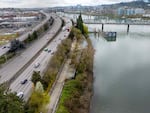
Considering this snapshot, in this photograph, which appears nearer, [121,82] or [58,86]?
[58,86]

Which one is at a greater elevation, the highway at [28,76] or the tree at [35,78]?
the tree at [35,78]

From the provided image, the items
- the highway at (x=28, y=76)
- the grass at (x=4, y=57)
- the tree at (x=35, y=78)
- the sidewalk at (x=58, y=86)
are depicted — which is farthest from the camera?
the grass at (x=4, y=57)

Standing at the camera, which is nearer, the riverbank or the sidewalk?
the sidewalk

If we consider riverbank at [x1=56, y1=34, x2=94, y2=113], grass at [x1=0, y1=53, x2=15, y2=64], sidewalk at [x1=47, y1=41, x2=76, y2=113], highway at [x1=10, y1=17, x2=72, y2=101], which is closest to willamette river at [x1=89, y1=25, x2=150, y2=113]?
riverbank at [x1=56, y1=34, x2=94, y2=113]

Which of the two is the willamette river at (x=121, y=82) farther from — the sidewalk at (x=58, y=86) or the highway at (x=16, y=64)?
the highway at (x=16, y=64)

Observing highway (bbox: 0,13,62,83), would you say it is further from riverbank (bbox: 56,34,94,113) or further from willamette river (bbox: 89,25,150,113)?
willamette river (bbox: 89,25,150,113)

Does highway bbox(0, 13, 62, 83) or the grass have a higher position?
the grass

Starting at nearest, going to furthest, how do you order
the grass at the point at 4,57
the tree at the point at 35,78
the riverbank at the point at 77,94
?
the riverbank at the point at 77,94 → the tree at the point at 35,78 → the grass at the point at 4,57

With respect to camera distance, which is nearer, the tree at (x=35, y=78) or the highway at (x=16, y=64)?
the tree at (x=35, y=78)

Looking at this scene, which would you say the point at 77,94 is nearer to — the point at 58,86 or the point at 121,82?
the point at 58,86

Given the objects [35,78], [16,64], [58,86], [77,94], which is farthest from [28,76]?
[77,94]

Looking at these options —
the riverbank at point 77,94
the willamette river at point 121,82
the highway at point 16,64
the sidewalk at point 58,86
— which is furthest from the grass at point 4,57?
the willamette river at point 121,82
